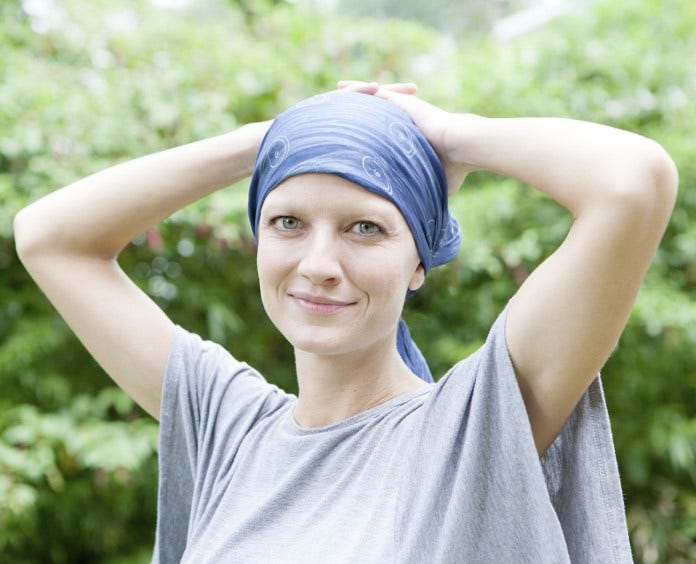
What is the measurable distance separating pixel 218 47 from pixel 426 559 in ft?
10.4

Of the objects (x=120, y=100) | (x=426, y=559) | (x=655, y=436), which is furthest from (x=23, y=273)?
(x=426, y=559)

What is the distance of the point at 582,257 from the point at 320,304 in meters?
0.42

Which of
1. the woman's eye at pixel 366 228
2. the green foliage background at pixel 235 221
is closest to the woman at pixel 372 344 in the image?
the woman's eye at pixel 366 228

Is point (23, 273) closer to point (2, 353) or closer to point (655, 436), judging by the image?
point (2, 353)

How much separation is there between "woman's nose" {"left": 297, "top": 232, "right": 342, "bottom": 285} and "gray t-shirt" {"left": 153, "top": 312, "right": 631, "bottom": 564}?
0.23 metres

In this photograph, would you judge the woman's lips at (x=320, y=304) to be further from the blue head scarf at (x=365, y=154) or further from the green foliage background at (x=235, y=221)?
the green foliage background at (x=235, y=221)

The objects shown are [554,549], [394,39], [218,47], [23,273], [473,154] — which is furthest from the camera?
[394,39]

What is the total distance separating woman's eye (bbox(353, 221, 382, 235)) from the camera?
1.55m

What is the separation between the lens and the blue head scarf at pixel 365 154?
60.6 inches

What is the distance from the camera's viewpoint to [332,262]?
1.52 m

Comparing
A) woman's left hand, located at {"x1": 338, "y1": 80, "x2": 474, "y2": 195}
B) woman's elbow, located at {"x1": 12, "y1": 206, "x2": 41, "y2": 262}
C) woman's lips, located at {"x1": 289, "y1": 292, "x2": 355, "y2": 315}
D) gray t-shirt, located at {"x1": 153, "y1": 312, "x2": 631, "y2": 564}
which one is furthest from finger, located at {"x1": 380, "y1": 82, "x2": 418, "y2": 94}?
woman's elbow, located at {"x1": 12, "y1": 206, "x2": 41, "y2": 262}

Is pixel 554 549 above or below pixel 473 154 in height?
below

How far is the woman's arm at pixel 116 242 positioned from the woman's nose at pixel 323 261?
37 centimetres

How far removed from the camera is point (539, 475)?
136 centimetres
